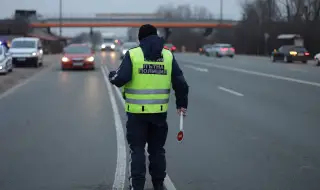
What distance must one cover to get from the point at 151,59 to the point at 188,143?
3.57m

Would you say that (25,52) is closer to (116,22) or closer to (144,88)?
(144,88)

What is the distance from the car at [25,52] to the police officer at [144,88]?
27340mm

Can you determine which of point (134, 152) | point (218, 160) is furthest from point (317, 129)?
point (134, 152)

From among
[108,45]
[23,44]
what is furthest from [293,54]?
[108,45]

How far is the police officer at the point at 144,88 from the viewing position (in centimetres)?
520

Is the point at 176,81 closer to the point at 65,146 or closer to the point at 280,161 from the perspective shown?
the point at 280,161

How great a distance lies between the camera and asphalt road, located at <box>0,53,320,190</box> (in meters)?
6.27

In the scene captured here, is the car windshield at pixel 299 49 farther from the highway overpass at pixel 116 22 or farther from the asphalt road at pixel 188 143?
the highway overpass at pixel 116 22

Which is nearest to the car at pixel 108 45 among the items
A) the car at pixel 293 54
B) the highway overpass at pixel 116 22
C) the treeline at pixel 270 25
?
the highway overpass at pixel 116 22

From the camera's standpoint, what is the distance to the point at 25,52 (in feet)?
105

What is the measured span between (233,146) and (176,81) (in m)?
3.16

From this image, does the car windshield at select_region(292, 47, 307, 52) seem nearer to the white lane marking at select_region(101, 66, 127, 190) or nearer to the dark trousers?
the white lane marking at select_region(101, 66, 127, 190)

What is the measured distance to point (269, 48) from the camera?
201ft

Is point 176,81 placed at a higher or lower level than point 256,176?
higher
